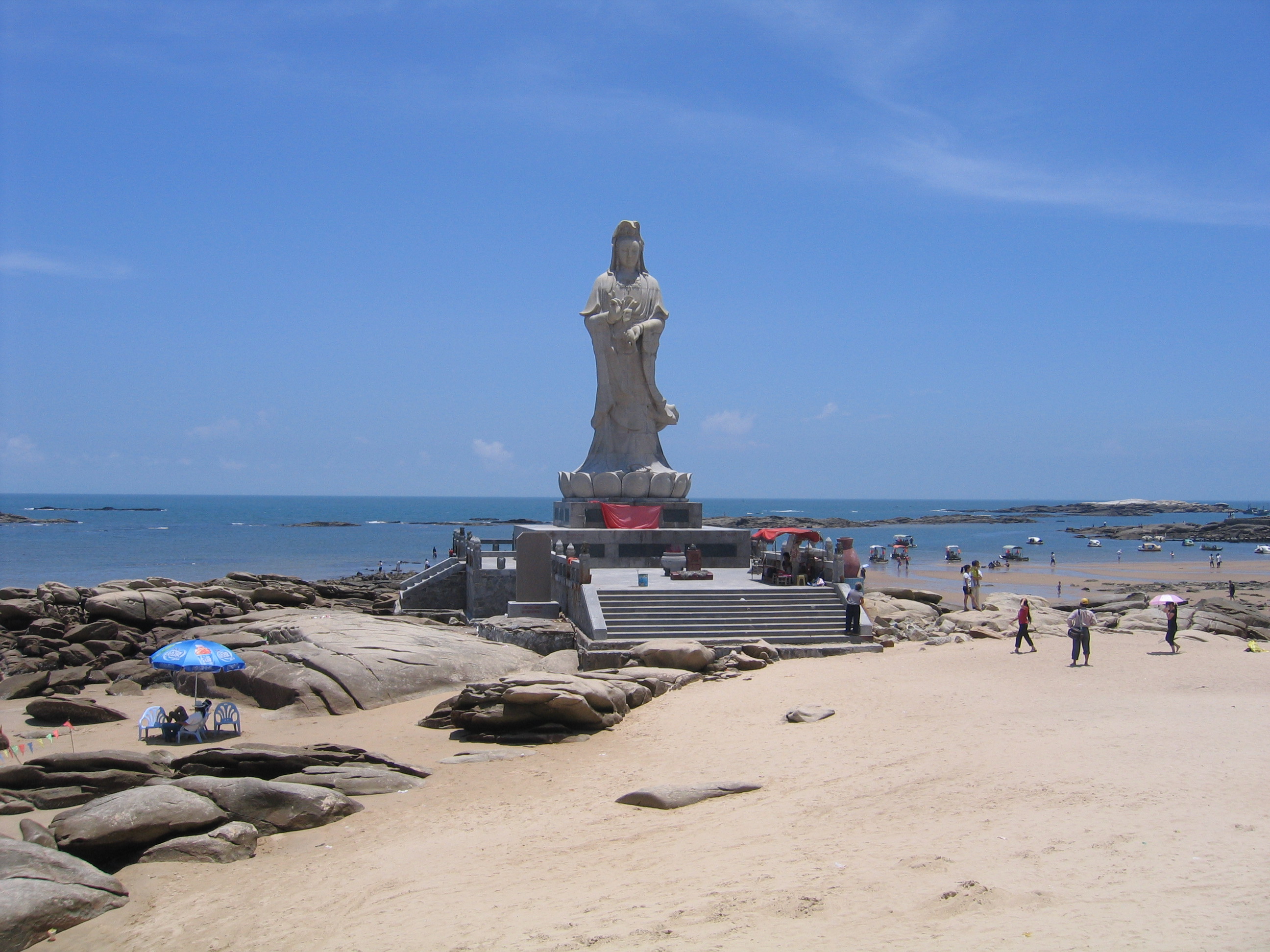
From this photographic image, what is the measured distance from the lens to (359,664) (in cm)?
1489

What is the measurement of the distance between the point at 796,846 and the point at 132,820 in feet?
18.1

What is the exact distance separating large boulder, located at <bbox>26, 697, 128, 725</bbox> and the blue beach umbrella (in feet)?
4.69

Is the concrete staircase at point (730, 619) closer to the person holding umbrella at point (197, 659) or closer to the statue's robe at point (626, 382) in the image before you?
the person holding umbrella at point (197, 659)

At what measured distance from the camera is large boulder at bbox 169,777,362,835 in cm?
928

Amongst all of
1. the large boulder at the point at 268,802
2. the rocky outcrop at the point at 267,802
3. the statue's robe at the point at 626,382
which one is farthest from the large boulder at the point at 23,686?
the statue's robe at the point at 626,382

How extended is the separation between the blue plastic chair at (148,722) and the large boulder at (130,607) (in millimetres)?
8569

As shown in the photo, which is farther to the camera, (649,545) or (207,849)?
(649,545)

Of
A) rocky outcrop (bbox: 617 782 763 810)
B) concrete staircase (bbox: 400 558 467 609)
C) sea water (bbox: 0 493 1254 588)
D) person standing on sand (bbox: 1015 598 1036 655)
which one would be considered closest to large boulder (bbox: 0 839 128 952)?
rocky outcrop (bbox: 617 782 763 810)

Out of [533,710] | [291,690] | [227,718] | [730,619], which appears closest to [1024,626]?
[730,619]

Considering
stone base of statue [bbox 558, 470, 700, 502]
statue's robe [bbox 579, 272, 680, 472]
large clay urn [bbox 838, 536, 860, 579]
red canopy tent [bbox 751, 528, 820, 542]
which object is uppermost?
statue's robe [bbox 579, 272, 680, 472]

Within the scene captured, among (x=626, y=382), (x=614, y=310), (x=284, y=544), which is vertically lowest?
(x=284, y=544)

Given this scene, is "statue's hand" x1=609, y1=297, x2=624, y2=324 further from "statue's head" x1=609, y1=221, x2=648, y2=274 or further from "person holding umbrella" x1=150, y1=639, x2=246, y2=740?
"person holding umbrella" x1=150, y1=639, x2=246, y2=740

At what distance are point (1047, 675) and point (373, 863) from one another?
34.7ft

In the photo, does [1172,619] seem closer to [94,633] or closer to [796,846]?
[796,846]
